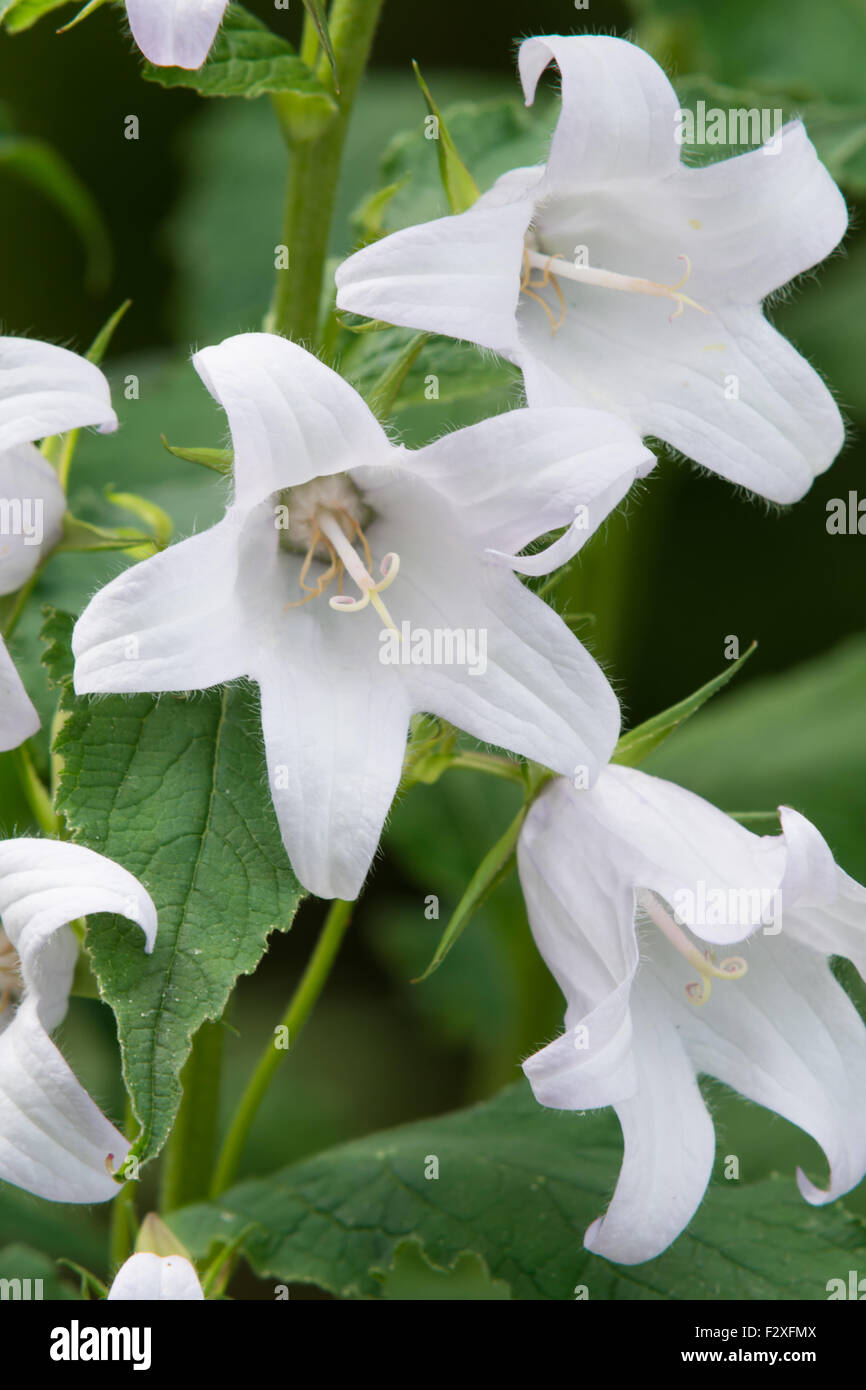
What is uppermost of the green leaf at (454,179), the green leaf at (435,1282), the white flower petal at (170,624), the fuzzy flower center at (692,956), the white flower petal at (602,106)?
the white flower petal at (602,106)

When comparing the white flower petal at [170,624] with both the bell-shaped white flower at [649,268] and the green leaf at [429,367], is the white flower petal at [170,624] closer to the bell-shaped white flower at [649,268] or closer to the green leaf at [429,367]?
the bell-shaped white flower at [649,268]

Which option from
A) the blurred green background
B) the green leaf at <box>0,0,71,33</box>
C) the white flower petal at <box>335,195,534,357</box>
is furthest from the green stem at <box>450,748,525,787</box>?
the blurred green background

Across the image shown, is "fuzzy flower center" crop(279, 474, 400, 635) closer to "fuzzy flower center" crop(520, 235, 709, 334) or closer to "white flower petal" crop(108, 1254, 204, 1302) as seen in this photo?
"fuzzy flower center" crop(520, 235, 709, 334)

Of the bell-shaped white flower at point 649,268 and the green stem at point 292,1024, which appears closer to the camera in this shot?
the bell-shaped white flower at point 649,268

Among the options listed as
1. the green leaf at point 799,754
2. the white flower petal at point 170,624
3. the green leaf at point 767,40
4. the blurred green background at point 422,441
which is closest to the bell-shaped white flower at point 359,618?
the white flower petal at point 170,624

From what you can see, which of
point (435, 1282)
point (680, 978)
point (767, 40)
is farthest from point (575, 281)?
point (435, 1282)

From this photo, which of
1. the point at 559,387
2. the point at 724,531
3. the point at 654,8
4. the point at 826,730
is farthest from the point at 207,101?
the point at 559,387
